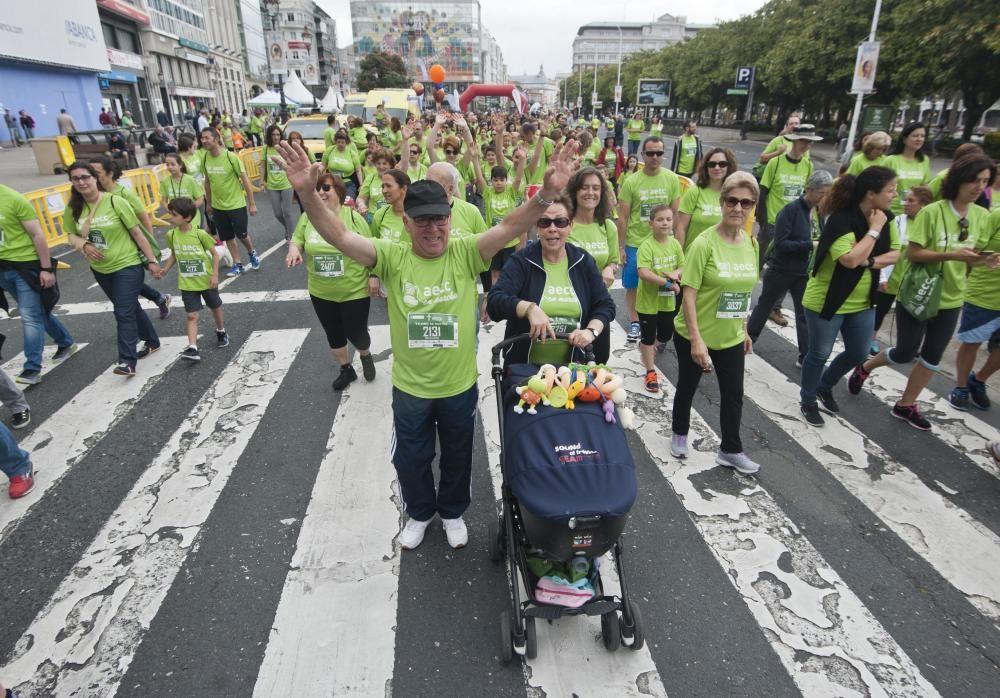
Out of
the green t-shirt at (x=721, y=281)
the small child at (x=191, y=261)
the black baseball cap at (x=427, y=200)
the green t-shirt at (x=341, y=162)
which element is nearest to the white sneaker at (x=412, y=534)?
the black baseball cap at (x=427, y=200)

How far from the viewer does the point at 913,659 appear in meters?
2.86

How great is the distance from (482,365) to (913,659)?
13.9 ft

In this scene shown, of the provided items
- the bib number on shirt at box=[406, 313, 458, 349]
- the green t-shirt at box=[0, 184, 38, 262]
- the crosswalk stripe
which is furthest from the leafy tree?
the bib number on shirt at box=[406, 313, 458, 349]

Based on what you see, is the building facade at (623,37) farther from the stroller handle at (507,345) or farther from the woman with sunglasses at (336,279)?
the stroller handle at (507,345)

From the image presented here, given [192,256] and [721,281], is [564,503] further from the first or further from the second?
[192,256]

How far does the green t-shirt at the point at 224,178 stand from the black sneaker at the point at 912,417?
30.2 ft

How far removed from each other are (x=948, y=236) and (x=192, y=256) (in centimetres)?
702

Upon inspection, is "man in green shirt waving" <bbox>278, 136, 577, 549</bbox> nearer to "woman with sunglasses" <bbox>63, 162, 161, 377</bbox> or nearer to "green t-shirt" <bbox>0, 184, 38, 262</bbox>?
"woman with sunglasses" <bbox>63, 162, 161, 377</bbox>

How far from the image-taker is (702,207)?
6.24 meters

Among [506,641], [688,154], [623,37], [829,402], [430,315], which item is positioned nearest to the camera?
[506,641]

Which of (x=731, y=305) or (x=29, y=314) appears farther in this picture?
(x=29, y=314)

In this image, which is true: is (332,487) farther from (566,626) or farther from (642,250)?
(642,250)

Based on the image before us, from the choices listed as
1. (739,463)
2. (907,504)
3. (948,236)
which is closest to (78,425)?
(739,463)

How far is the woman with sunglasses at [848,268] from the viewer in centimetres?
438
